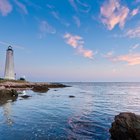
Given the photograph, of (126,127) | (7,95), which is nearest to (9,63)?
(7,95)

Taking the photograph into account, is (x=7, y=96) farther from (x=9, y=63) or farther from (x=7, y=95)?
(x=9, y=63)

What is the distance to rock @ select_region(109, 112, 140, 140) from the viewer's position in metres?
14.2

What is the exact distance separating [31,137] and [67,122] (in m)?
6.33

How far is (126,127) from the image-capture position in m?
14.7

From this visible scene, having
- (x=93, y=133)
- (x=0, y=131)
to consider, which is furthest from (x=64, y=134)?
(x=0, y=131)

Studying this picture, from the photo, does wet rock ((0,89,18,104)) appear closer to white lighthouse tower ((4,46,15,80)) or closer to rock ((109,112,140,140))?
rock ((109,112,140,140))

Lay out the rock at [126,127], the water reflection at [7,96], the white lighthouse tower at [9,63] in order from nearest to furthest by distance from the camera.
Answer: the rock at [126,127] → the water reflection at [7,96] → the white lighthouse tower at [9,63]

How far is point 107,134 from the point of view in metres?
17.4

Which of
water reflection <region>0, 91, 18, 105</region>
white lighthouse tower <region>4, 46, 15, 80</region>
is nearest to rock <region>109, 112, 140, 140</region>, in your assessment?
water reflection <region>0, 91, 18, 105</region>

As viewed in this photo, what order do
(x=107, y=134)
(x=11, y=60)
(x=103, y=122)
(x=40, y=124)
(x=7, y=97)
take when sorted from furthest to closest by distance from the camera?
(x=11, y=60), (x=7, y=97), (x=103, y=122), (x=40, y=124), (x=107, y=134)

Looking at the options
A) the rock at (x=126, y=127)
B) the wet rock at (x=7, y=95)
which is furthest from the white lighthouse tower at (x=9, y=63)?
the rock at (x=126, y=127)

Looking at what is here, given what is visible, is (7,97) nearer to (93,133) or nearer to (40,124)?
(40,124)

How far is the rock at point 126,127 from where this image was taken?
14.2 m

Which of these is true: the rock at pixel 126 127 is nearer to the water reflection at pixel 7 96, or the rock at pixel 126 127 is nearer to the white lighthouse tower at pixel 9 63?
the water reflection at pixel 7 96
